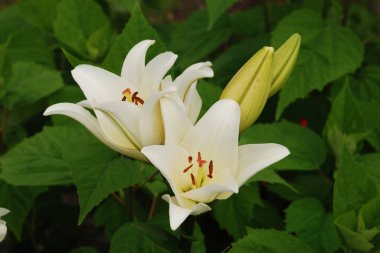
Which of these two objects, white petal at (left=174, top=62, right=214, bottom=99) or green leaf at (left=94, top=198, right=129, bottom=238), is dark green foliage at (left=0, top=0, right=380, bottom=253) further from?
white petal at (left=174, top=62, right=214, bottom=99)

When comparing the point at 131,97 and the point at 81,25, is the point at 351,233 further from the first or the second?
the point at 81,25

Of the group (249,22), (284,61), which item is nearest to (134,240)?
(284,61)

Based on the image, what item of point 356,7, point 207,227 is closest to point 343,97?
point 207,227

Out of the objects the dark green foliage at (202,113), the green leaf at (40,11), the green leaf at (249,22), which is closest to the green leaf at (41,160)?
the dark green foliage at (202,113)

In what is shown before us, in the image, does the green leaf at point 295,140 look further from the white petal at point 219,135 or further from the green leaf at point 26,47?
the green leaf at point 26,47

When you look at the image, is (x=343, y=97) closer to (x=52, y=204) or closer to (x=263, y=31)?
(x=263, y=31)
